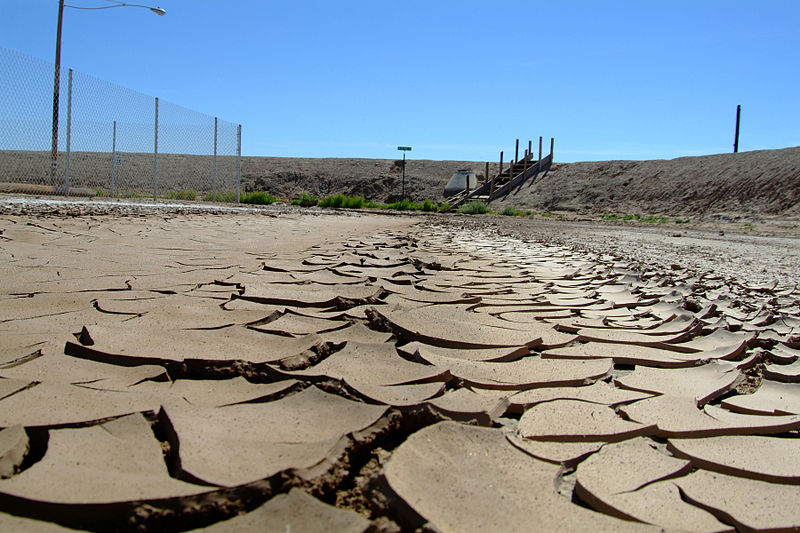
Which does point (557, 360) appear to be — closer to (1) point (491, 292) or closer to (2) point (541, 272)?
(1) point (491, 292)

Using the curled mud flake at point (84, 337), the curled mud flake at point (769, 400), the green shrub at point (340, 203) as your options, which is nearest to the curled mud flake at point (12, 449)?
the curled mud flake at point (84, 337)

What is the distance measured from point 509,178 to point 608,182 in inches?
151

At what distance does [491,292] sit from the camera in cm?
277

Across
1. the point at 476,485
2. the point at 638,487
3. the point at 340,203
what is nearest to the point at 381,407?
the point at 476,485

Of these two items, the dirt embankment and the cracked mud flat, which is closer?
the cracked mud flat

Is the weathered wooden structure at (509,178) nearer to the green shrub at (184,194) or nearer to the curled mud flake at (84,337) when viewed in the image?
the green shrub at (184,194)

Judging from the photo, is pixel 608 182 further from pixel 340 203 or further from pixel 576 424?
pixel 576 424

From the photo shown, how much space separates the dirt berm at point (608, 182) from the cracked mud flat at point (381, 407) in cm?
1627

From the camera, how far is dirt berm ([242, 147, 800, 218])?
60.0ft

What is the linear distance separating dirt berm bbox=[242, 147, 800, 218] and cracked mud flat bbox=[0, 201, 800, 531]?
16.3 metres

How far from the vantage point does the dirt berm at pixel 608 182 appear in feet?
60.0

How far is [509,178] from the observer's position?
1003 inches

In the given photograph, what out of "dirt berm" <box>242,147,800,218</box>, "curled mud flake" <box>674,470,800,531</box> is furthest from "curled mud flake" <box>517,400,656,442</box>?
"dirt berm" <box>242,147,800,218</box>

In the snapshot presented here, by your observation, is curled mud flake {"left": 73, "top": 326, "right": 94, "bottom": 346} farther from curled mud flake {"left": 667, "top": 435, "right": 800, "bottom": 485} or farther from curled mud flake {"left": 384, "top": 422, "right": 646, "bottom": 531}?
curled mud flake {"left": 667, "top": 435, "right": 800, "bottom": 485}
